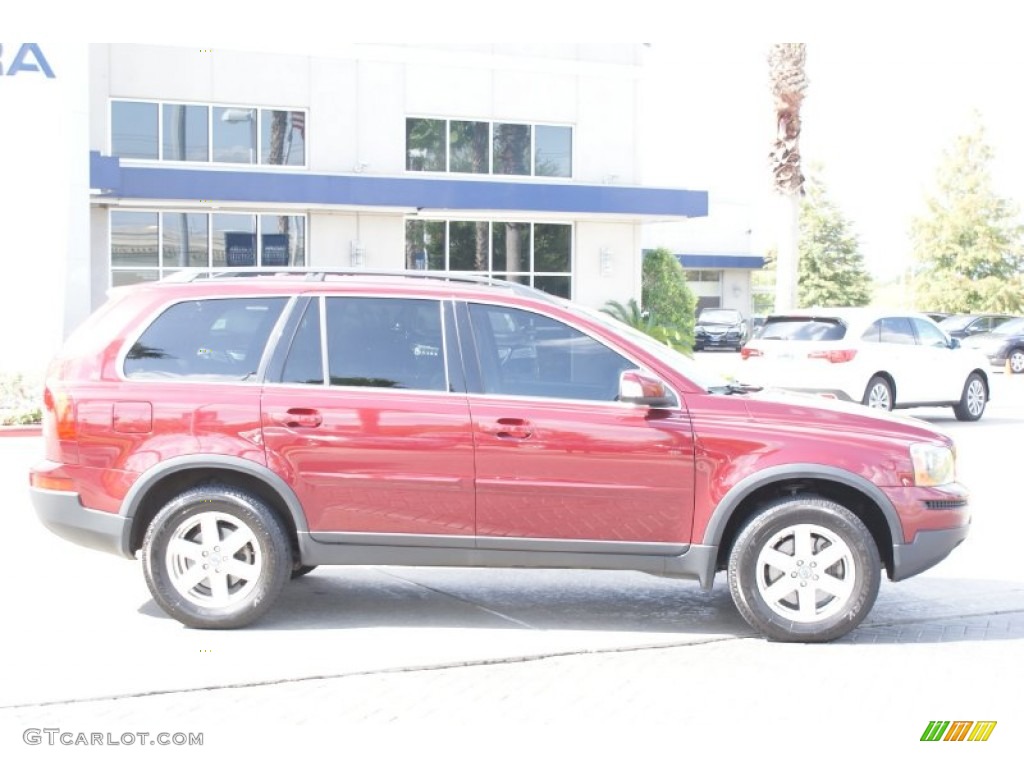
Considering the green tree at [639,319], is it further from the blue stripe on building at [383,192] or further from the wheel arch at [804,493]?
the wheel arch at [804,493]

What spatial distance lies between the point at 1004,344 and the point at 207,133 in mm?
22605

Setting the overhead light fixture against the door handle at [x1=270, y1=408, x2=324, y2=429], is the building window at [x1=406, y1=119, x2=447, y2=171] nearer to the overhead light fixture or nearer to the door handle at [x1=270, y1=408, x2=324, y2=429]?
the overhead light fixture

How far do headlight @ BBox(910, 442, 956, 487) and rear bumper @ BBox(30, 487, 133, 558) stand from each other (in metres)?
3.96

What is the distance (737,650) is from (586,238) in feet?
77.3

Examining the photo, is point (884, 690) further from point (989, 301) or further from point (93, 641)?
point (989, 301)

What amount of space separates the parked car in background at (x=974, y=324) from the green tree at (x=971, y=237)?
18949 millimetres

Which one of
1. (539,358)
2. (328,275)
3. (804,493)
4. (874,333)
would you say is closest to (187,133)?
(874,333)

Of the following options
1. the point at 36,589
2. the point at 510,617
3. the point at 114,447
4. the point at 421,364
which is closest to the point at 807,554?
the point at 510,617

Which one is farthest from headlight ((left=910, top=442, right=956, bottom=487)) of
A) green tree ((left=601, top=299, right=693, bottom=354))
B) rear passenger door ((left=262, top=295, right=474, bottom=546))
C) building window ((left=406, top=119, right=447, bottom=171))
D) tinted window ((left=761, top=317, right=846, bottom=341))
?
building window ((left=406, top=119, right=447, bottom=171))

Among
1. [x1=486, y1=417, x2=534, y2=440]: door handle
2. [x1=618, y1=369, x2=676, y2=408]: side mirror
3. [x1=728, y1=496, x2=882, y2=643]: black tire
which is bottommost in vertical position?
[x1=728, y1=496, x2=882, y2=643]: black tire

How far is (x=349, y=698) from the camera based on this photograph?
18.1ft

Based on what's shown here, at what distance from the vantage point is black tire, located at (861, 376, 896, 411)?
17438 mm

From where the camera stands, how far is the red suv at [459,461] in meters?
6.48

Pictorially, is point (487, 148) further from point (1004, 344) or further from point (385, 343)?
point (385, 343)
